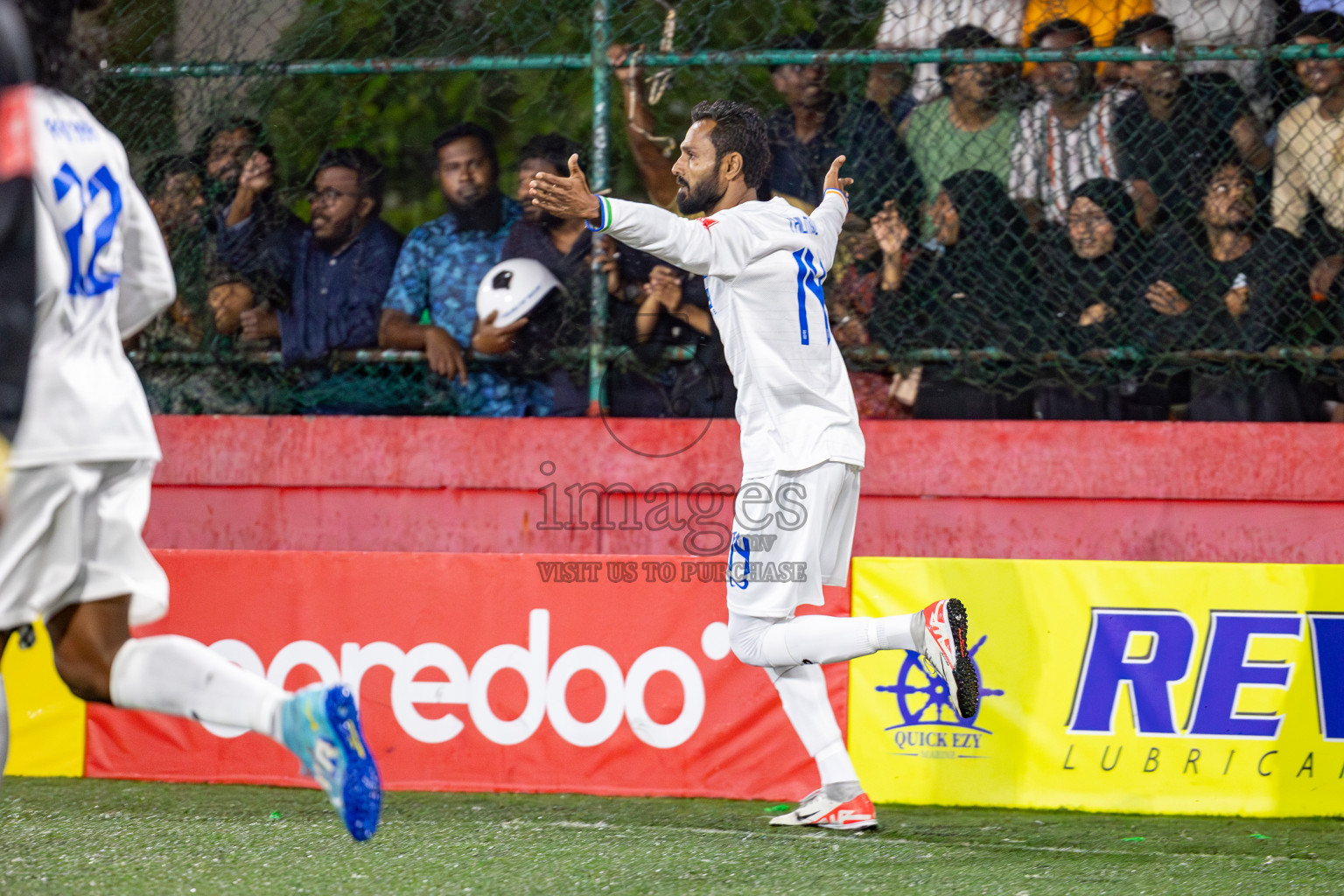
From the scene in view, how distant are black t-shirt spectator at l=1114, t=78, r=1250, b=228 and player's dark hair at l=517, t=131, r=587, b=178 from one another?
93.0 inches

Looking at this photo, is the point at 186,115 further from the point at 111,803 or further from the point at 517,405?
the point at 111,803

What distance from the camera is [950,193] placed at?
587 cm

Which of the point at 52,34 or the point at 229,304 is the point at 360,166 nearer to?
the point at 229,304

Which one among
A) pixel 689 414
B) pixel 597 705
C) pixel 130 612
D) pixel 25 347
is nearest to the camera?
pixel 25 347

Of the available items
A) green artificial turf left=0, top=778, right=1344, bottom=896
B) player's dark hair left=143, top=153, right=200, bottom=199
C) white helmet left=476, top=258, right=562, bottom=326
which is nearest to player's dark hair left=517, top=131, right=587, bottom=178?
white helmet left=476, top=258, right=562, bottom=326

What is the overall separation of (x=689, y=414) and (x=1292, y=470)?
8.30 ft

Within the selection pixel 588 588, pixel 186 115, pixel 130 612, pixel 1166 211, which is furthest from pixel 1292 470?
pixel 186 115

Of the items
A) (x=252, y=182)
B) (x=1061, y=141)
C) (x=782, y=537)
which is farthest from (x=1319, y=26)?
(x=252, y=182)

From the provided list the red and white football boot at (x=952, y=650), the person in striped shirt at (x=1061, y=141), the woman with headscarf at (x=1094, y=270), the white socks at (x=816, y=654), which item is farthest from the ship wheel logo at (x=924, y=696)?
the person in striped shirt at (x=1061, y=141)

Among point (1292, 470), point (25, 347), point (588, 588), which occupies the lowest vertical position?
point (588, 588)

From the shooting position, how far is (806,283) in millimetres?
4477

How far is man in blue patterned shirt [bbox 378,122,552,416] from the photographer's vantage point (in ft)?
20.2

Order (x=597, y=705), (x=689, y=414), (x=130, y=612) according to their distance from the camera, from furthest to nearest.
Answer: (x=689, y=414)
(x=597, y=705)
(x=130, y=612)

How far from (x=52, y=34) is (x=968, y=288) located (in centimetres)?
402
